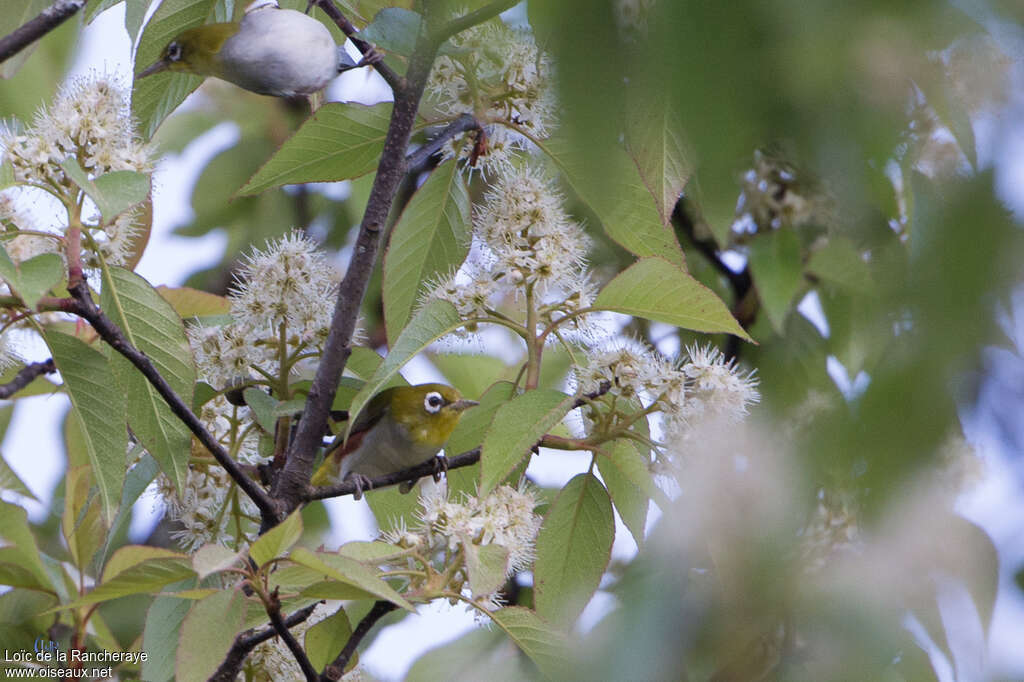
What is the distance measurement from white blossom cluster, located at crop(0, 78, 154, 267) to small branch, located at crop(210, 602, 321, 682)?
2.33 ft

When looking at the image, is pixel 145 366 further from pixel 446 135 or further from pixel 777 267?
pixel 777 267

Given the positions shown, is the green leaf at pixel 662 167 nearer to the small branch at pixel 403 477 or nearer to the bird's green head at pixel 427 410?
the small branch at pixel 403 477

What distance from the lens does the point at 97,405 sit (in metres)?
1.71

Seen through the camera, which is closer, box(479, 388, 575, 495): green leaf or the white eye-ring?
box(479, 388, 575, 495): green leaf

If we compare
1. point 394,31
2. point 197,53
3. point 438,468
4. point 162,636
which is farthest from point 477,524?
point 197,53

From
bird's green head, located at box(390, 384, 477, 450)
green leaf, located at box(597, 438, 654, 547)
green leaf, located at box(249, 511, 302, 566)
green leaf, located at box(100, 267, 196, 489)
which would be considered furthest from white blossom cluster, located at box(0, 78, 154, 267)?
green leaf, located at box(597, 438, 654, 547)

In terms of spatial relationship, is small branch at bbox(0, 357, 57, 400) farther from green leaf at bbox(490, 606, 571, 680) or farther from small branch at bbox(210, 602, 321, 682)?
green leaf at bbox(490, 606, 571, 680)

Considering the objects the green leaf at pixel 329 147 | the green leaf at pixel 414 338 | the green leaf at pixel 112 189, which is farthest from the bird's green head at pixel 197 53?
the green leaf at pixel 414 338

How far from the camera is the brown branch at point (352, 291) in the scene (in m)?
1.59

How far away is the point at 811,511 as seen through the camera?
653 mm

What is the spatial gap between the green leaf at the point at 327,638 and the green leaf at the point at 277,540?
50 cm

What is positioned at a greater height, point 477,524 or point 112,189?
point 112,189

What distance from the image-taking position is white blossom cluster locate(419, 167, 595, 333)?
1.86 meters

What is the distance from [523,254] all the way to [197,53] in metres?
0.84
